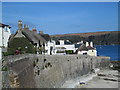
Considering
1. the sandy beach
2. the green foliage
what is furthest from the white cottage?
the sandy beach

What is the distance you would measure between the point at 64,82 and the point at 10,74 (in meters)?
14.3

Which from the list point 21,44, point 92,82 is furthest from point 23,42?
point 92,82

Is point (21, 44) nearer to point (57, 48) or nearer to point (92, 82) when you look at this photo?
point (92, 82)

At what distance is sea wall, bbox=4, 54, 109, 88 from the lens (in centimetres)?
1105

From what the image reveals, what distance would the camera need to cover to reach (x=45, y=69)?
1858cm

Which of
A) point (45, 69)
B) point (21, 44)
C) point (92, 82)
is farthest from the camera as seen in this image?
point (21, 44)

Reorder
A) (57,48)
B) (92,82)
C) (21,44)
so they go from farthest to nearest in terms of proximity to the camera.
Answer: (57,48) < (21,44) < (92,82)

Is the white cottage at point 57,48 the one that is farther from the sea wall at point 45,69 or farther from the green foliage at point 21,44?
the green foliage at point 21,44

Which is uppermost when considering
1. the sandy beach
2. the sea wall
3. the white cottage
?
the white cottage

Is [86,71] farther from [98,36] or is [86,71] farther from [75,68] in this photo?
[98,36]

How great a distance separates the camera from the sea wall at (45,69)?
36.3 ft

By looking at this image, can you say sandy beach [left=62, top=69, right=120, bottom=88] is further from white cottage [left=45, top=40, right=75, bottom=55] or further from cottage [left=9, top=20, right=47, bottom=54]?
white cottage [left=45, top=40, right=75, bottom=55]

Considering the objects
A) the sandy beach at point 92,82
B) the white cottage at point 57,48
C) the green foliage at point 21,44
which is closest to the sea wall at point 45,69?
the sandy beach at point 92,82

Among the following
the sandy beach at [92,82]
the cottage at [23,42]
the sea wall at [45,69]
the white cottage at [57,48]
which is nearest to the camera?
the sea wall at [45,69]
